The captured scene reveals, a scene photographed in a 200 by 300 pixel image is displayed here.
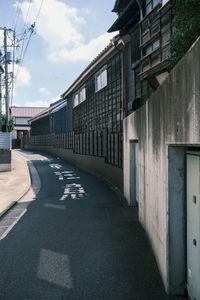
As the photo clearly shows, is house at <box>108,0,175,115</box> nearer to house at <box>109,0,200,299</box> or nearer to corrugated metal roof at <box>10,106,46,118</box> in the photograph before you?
house at <box>109,0,200,299</box>

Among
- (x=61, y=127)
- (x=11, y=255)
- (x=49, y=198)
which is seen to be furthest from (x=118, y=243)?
(x=61, y=127)

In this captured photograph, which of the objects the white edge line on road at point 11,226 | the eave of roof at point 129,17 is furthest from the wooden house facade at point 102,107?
the white edge line on road at point 11,226

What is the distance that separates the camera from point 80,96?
29.2m

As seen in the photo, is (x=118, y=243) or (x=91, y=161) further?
(x=91, y=161)

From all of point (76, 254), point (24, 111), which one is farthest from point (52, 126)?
point (76, 254)

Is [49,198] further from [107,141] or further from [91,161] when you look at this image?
[91,161]

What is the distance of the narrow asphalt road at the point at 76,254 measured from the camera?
4797 millimetres

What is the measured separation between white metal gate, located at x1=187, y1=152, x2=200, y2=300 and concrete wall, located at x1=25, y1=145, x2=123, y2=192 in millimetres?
9931

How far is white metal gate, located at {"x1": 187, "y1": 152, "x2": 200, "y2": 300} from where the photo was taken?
154 inches

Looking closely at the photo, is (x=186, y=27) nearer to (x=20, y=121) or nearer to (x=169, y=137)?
(x=169, y=137)

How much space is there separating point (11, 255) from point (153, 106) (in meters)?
4.89

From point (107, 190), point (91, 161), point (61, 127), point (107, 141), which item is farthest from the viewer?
point (61, 127)

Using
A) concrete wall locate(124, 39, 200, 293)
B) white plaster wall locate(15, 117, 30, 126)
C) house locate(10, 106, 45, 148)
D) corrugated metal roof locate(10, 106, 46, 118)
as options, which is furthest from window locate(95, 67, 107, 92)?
corrugated metal roof locate(10, 106, 46, 118)

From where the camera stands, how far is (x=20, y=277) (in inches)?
207
